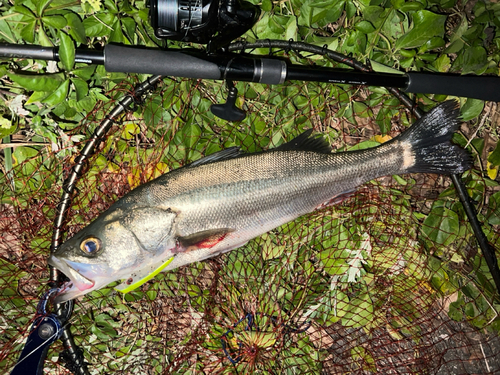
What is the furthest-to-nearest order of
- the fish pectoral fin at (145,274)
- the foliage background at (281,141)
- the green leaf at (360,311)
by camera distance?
the green leaf at (360,311)
the foliage background at (281,141)
the fish pectoral fin at (145,274)

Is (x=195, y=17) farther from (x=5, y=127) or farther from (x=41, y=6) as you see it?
(x=5, y=127)

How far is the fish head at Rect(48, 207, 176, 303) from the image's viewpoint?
1830mm

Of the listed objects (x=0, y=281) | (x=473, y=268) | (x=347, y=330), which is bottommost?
(x=347, y=330)

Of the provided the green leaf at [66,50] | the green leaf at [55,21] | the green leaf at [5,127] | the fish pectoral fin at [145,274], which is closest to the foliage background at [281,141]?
the green leaf at [5,127]

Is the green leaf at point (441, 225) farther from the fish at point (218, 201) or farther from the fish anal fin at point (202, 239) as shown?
the fish anal fin at point (202, 239)

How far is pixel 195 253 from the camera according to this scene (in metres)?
2.00

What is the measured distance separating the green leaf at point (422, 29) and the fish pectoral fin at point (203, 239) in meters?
1.71

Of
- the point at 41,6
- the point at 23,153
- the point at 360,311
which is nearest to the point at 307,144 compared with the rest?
the point at 360,311

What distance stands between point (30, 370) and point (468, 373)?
323cm

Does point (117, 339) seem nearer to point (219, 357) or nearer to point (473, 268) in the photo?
point (219, 357)

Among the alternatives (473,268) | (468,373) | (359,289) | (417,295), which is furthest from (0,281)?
(468,373)

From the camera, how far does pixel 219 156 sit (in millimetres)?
2021

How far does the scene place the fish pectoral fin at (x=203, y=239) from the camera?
1.92 m

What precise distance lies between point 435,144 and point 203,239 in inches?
62.2
